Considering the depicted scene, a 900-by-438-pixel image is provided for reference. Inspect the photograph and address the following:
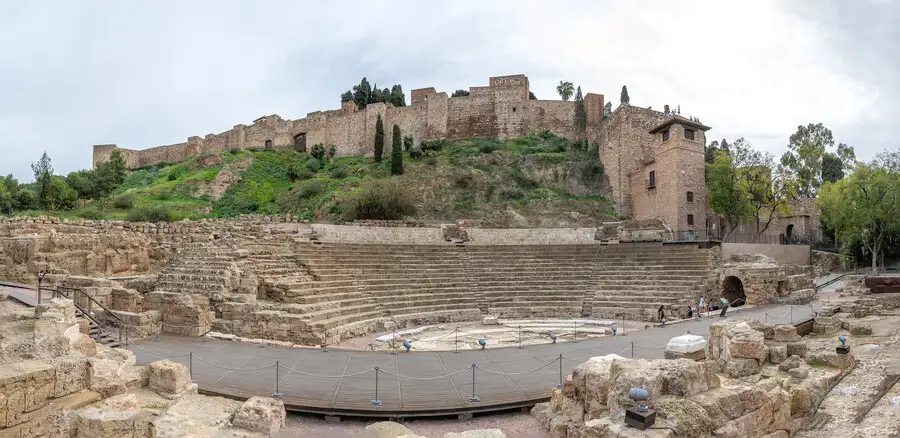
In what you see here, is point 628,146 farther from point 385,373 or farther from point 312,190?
point 385,373

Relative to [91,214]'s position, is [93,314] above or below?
below

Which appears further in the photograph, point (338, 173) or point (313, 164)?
point (313, 164)

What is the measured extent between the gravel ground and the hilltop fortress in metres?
25.2

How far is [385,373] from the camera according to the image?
9.15 m

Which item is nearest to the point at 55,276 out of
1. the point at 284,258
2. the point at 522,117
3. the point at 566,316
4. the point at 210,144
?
the point at 284,258

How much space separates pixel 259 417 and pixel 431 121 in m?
41.1

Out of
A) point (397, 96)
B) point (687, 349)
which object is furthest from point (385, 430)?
point (397, 96)

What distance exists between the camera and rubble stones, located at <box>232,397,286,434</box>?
6.36 metres

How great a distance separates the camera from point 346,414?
718 centimetres

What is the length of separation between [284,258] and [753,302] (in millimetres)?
17088

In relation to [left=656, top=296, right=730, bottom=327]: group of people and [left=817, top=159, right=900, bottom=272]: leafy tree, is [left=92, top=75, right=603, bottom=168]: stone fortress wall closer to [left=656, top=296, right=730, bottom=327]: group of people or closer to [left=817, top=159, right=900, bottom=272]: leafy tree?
[left=817, top=159, right=900, bottom=272]: leafy tree

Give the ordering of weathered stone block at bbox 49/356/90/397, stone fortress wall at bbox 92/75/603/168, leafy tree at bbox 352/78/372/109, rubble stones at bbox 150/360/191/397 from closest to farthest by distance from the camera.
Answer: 1. weathered stone block at bbox 49/356/90/397
2. rubble stones at bbox 150/360/191/397
3. stone fortress wall at bbox 92/75/603/168
4. leafy tree at bbox 352/78/372/109

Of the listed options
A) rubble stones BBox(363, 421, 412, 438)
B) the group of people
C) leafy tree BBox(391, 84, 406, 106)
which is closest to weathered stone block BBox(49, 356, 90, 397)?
rubble stones BBox(363, 421, 412, 438)

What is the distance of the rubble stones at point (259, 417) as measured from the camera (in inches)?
250
